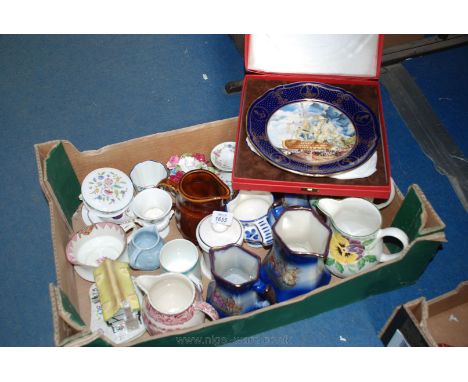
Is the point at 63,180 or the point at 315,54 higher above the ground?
the point at 315,54

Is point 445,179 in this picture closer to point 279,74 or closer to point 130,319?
point 279,74

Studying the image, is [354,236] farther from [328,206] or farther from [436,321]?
[436,321]

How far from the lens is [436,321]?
103cm

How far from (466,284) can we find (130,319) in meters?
0.64

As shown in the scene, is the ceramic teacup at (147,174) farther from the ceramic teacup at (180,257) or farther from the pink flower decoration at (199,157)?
the ceramic teacup at (180,257)

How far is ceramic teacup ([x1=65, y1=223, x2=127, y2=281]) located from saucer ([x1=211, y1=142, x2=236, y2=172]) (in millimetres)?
260

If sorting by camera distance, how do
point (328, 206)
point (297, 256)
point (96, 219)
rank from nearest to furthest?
point (297, 256) < point (328, 206) < point (96, 219)

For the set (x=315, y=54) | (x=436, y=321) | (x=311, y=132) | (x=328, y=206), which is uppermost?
(x=315, y=54)

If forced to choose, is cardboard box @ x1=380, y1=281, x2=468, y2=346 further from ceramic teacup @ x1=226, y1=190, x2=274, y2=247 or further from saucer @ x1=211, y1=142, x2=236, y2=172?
saucer @ x1=211, y1=142, x2=236, y2=172

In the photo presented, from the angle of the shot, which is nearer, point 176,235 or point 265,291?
point 265,291

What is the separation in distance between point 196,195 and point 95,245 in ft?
0.78

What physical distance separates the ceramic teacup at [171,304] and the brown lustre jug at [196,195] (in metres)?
0.14

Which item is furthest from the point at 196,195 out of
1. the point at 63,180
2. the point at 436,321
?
the point at 436,321

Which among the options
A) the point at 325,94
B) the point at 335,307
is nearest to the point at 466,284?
the point at 335,307
